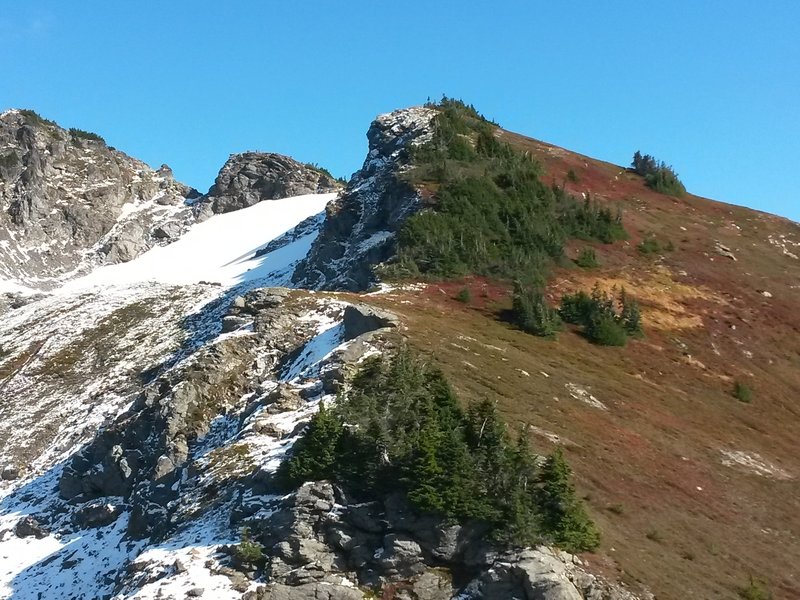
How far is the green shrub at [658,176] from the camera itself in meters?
89.1

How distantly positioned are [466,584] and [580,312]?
108 feet

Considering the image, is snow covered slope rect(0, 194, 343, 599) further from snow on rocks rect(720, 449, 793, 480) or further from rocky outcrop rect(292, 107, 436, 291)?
snow on rocks rect(720, 449, 793, 480)

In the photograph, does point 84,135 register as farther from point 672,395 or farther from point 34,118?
point 672,395

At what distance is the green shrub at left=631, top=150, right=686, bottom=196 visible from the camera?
8912 cm

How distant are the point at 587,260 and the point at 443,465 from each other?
4215 cm

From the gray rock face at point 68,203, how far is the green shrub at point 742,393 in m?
94.3

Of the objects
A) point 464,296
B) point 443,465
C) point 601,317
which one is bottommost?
point 443,465

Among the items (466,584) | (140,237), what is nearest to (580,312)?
(466,584)

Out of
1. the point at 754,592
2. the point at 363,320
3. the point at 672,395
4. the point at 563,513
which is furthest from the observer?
the point at 672,395

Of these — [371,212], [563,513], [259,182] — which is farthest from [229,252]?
[563,513]

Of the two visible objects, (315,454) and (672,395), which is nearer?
(315,454)

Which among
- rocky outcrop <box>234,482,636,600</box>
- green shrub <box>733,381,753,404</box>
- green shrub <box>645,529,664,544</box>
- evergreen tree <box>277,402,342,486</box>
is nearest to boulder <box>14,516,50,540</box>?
rocky outcrop <box>234,482,636,600</box>

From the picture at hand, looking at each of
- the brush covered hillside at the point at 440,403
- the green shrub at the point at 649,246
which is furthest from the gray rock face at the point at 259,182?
the green shrub at the point at 649,246

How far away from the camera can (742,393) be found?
44281 mm
